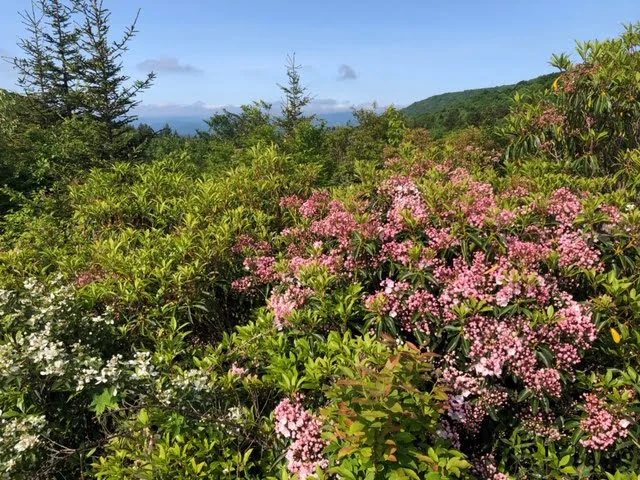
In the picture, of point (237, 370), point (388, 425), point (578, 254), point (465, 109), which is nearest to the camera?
point (388, 425)

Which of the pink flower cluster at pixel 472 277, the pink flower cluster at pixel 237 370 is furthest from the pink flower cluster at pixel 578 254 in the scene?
the pink flower cluster at pixel 237 370

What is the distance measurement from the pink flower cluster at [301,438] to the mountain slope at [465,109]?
35.5 meters

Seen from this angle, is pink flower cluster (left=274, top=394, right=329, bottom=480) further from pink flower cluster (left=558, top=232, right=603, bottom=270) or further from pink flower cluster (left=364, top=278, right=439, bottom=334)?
pink flower cluster (left=558, top=232, right=603, bottom=270)

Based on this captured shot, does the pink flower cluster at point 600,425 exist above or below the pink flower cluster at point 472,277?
below

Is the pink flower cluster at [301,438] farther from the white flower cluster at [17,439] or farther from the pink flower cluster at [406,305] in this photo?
the white flower cluster at [17,439]

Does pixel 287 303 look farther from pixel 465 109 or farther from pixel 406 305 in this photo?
pixel 465 109

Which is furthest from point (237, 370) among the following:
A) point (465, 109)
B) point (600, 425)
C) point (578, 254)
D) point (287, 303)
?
point (465, 109)

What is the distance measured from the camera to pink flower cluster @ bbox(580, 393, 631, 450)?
2279 millimetres

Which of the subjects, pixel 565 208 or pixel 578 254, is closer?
pixel 578 254

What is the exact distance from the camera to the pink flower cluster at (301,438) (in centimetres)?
230

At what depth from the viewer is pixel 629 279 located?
2.68 meters

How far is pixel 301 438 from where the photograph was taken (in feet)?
7.76

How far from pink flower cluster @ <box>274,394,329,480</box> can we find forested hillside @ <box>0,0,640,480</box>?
0.5 inches

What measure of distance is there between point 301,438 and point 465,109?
102 meters
